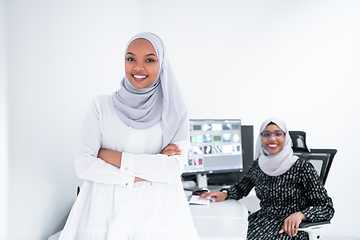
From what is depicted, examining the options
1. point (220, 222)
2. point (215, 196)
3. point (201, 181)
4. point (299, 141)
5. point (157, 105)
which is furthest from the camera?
point (201, 181)

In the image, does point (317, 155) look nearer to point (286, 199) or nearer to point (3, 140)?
point (286, 199)

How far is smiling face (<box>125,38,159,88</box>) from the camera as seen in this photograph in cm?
117

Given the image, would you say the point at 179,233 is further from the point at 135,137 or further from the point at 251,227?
the point at 251,227

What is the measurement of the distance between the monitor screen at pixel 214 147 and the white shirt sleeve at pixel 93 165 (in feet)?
4.02

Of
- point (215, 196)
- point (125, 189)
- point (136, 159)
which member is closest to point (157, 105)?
point (136, 159)

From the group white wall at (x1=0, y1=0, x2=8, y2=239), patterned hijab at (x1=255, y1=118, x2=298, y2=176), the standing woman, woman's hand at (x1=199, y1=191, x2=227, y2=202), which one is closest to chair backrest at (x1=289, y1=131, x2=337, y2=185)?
patterned hijab at (x1=255, y1=118, x2=298, y2=176)

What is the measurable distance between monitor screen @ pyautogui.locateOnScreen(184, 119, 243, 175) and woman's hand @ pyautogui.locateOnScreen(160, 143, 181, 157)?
1.14m

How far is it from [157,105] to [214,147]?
1250 mm

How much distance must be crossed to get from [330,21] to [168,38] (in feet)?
5.10

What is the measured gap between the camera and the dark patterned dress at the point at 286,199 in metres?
1.85

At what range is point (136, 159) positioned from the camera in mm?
1099

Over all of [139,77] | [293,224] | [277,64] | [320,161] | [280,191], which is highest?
[277,64]

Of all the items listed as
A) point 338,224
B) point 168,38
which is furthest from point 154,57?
point 338,224

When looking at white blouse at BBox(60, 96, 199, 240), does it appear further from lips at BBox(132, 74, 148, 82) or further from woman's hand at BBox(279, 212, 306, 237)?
woman's hand at BBox(279, 212, 306, 237)
